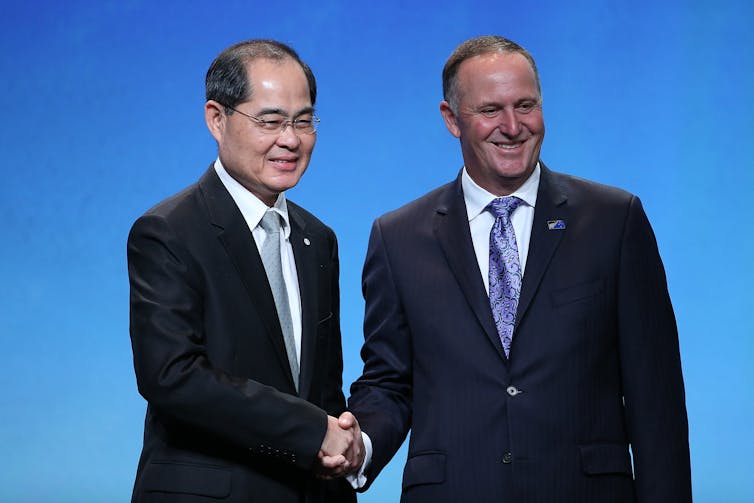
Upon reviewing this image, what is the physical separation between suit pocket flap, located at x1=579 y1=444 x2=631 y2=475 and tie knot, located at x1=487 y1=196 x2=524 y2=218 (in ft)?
1.96

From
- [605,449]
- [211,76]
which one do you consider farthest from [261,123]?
[605,449]

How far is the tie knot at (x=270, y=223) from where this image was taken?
8.93 ft

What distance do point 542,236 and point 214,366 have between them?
85 centimetres

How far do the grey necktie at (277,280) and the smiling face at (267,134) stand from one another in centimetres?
8

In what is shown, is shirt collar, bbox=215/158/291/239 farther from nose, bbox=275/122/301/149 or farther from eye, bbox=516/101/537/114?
eye, bbox=516/101/537/114

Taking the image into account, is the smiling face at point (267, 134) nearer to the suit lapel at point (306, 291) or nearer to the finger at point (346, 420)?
the suit lapel at point (306, 291)

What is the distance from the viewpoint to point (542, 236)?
110 inches

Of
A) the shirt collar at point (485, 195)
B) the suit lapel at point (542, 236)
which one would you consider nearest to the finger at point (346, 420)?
the suit lapel at point (542, 236)

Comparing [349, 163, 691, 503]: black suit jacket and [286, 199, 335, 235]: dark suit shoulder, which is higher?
[286, 199, 335, 235]: dark suit shoulder

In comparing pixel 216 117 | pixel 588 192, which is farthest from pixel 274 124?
pixel 588 192

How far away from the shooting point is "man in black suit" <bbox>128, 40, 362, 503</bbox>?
8.14 feet

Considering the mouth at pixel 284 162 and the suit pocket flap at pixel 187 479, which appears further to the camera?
the mouth at pixel 284 162

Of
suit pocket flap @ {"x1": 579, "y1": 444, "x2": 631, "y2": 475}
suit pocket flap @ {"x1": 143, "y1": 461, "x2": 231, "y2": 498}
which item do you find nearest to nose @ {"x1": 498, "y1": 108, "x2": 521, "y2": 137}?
suit pocket flap @ {"x1": 579, "y1": 444, "x2": 631, "y2": 475}

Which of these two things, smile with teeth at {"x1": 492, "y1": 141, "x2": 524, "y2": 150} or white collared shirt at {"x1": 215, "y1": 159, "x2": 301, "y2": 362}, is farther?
smile with teeth at {"x1": 492, "y1": 141, "x2": 524, "y2": 150}
